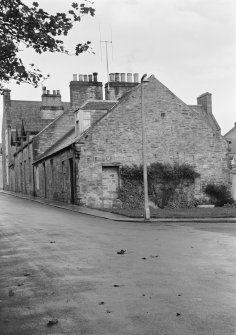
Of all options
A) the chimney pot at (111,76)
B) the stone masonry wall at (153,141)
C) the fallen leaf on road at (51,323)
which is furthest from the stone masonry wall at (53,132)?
the fallen leaf on road at (51,323)

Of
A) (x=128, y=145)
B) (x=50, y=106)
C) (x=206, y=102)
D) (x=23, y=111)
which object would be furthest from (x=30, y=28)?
(x=23, y=111)

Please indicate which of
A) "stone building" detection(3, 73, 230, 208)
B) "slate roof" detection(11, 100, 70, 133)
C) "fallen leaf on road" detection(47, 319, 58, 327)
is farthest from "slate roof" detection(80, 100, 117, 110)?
"slate roof" detection(11, 100, 70, 133)

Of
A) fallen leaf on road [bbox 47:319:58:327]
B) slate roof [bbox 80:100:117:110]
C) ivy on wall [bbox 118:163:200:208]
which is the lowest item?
fallen leaf on road [bbox 47:319:58:327]

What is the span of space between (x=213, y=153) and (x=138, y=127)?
5.60 meters

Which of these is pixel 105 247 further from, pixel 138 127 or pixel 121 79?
pixel 121 79

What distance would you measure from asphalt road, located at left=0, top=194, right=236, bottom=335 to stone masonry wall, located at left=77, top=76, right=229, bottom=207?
15.5 meters

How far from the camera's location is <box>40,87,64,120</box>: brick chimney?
50.5 m

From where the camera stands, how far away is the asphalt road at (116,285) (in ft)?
18.0

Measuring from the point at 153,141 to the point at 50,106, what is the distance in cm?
2294

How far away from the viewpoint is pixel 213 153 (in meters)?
31.6

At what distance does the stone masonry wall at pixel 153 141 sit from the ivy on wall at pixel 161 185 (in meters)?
0.62

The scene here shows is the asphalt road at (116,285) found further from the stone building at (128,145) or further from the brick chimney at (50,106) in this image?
the brick chimney at (50,106)

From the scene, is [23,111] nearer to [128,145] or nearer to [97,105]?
[97,105]

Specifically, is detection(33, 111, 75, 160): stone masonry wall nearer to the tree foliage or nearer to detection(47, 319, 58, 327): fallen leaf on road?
the tree foliage
